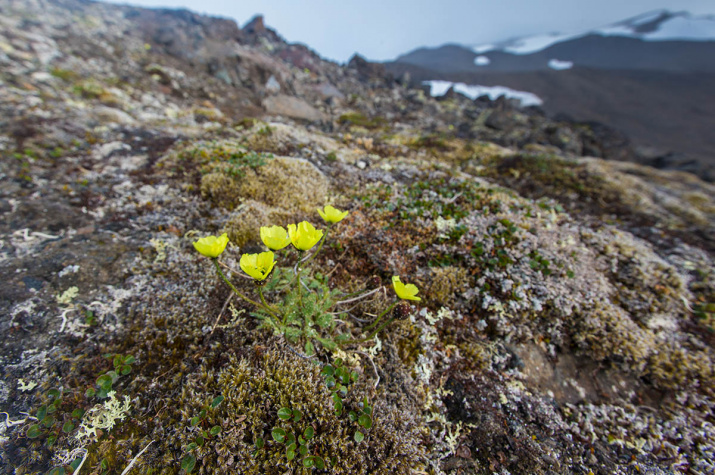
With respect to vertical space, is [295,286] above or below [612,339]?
above

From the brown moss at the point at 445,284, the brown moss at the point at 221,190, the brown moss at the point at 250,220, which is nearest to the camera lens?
A: the brown moss at the point at 445,284

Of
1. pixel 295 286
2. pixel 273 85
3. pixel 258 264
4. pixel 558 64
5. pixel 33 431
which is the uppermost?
pixel 558 64

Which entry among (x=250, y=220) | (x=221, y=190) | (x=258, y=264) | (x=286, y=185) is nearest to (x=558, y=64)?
(x=286, y=185)

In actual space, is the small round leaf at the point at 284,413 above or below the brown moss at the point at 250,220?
below

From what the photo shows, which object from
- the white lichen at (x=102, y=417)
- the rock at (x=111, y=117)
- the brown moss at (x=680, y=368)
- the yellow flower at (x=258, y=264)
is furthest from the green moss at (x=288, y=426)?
the rock at (x=111, y=117)

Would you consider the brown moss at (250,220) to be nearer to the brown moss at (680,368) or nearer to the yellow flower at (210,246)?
the yellow flower at (210,246)

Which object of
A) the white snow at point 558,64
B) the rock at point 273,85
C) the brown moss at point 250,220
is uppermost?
the white snow at point 558,64

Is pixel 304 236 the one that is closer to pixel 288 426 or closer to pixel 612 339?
pixel 288 426
